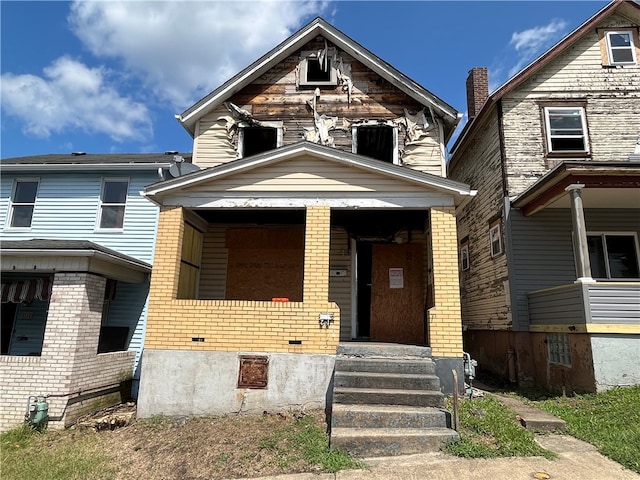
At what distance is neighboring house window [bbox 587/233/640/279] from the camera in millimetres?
10320

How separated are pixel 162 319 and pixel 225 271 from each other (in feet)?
8.97

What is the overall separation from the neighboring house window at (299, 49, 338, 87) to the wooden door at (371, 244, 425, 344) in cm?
473

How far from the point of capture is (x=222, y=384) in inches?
287

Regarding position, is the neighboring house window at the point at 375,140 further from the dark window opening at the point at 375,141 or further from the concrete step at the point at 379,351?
the concrete step at the point at 379,351

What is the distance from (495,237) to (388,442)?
7.88m

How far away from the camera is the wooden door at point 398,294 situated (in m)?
9.88

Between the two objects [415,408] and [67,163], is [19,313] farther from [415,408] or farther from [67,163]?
[415,408]

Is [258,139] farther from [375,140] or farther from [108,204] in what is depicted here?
[108,204]

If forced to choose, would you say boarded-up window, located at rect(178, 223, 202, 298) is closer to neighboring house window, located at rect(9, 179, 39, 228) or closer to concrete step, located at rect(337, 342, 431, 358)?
concrete step, located at rect(337, 342, 431, 358)

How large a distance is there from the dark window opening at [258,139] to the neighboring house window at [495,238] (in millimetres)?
6582

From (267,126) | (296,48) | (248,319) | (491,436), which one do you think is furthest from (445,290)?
(296,48)

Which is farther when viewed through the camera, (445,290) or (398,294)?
(398,294)

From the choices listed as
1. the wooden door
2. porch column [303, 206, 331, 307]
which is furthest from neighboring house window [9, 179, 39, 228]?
the wooden door

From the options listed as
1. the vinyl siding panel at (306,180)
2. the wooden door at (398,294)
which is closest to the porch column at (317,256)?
the vinyl siding panel at (306,180)
